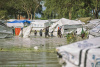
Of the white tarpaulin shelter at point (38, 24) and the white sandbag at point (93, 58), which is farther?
the white tarpaulin shelter at point (38, 24)

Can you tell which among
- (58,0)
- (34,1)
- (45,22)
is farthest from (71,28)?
(34,1)

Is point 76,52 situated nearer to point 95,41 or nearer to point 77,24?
point 95,41

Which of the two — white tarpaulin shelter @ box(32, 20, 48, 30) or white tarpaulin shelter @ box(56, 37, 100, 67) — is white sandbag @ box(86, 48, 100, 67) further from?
white tarpaulin shelter @ box(32, 20, 48, 30)

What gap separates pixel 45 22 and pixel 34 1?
19.5 meters

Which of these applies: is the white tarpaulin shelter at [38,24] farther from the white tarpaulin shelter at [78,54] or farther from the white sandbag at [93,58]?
the white sandbag at [93,58]

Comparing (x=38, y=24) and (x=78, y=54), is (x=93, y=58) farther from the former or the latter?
(x=38, y=24)

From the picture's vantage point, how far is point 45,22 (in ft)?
238

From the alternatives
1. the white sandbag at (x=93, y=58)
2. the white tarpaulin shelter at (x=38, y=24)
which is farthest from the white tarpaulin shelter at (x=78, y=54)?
the white tarpaulin shelter at (x=38, y=24)

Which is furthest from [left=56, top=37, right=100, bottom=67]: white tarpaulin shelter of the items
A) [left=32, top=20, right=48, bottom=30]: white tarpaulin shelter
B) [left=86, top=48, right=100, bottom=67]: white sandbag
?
[left=32, top=20, right=48, bottom=30]: white tarpaulin shelter

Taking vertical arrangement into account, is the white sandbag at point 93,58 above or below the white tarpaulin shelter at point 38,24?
below

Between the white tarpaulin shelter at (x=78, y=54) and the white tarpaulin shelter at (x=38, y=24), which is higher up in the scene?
the white tarpaulin shelter at (x=38, y=24)

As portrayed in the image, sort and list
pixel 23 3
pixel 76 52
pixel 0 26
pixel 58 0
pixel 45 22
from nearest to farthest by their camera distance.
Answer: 1. pixel 76 52
2. pixel 0 26
3. pixel 58 0
4. pixel 45 22
5. pixel 23 3

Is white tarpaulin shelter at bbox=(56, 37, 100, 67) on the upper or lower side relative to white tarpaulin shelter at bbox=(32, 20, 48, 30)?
lower

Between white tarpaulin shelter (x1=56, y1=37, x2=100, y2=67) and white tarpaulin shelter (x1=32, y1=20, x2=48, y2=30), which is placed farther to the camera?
white tarpaulin shelter (x1=32, y1=20, x2=48, y2=30)
